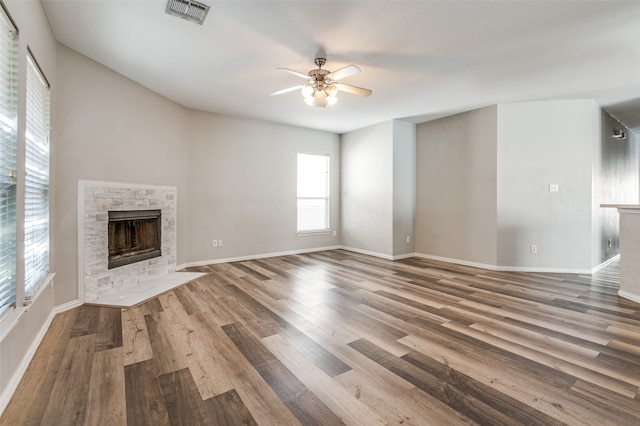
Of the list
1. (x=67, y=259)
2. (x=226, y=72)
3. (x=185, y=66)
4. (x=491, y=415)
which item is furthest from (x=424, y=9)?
(x=67, y=259)

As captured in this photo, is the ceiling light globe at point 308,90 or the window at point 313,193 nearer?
the ceiling light globe at point 308,90

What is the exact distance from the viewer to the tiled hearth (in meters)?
3.28

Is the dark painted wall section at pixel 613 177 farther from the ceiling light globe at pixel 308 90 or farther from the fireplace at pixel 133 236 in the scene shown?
the fireplace at pixel 133 236

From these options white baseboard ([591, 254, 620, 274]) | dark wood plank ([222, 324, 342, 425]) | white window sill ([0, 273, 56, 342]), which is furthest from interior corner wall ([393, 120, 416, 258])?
white window sill ([0, 273, 56, 342])

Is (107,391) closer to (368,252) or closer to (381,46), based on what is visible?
(381,46)

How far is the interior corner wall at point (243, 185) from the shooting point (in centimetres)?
516

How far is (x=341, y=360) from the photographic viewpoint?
2109mm

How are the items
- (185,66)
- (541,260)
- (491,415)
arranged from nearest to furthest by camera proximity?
(491,415) < (185,66) < (541,260)

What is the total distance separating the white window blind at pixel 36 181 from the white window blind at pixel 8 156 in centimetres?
34

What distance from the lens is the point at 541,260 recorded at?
4797 millimetres

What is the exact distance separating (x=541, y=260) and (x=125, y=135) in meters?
6.50

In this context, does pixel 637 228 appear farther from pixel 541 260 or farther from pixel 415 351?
pixel 415 351

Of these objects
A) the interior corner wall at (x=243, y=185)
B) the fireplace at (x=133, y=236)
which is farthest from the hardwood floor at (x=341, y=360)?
the interior corner wall at (x=243, y=185)

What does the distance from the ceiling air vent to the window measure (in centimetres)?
400
